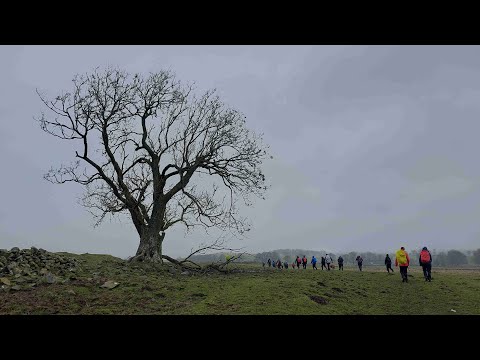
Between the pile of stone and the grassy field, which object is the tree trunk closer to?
the grassy field

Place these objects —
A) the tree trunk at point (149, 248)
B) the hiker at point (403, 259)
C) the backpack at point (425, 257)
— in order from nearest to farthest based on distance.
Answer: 1. the backpack at point (425, 257)
2. the hiker at point (403, 259)
3. the tree trunk at point (149, 248)

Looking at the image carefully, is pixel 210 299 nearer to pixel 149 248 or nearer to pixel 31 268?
pixel 31 268

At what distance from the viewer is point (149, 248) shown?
22750mm

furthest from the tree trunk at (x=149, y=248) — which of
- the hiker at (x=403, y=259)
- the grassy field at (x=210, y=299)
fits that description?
the hiker at (x=403, y=259)

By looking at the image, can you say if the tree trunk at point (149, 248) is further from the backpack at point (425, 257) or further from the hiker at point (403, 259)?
the backpack at point (425, 257)

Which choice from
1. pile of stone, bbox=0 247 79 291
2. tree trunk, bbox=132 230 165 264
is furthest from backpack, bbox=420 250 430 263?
pile of stone, bbox=0 247 79 291

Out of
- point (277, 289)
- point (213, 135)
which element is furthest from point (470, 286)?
point (213, 135)

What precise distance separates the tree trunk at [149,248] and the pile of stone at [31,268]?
5.55m

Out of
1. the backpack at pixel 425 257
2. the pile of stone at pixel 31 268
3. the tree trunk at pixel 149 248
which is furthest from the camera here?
the tree trunk at pixel 149 248

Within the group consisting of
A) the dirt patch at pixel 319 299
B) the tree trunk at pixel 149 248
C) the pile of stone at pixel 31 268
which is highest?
the tree trunk at pixel 149 248

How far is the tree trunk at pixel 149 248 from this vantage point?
22214 millimetres
